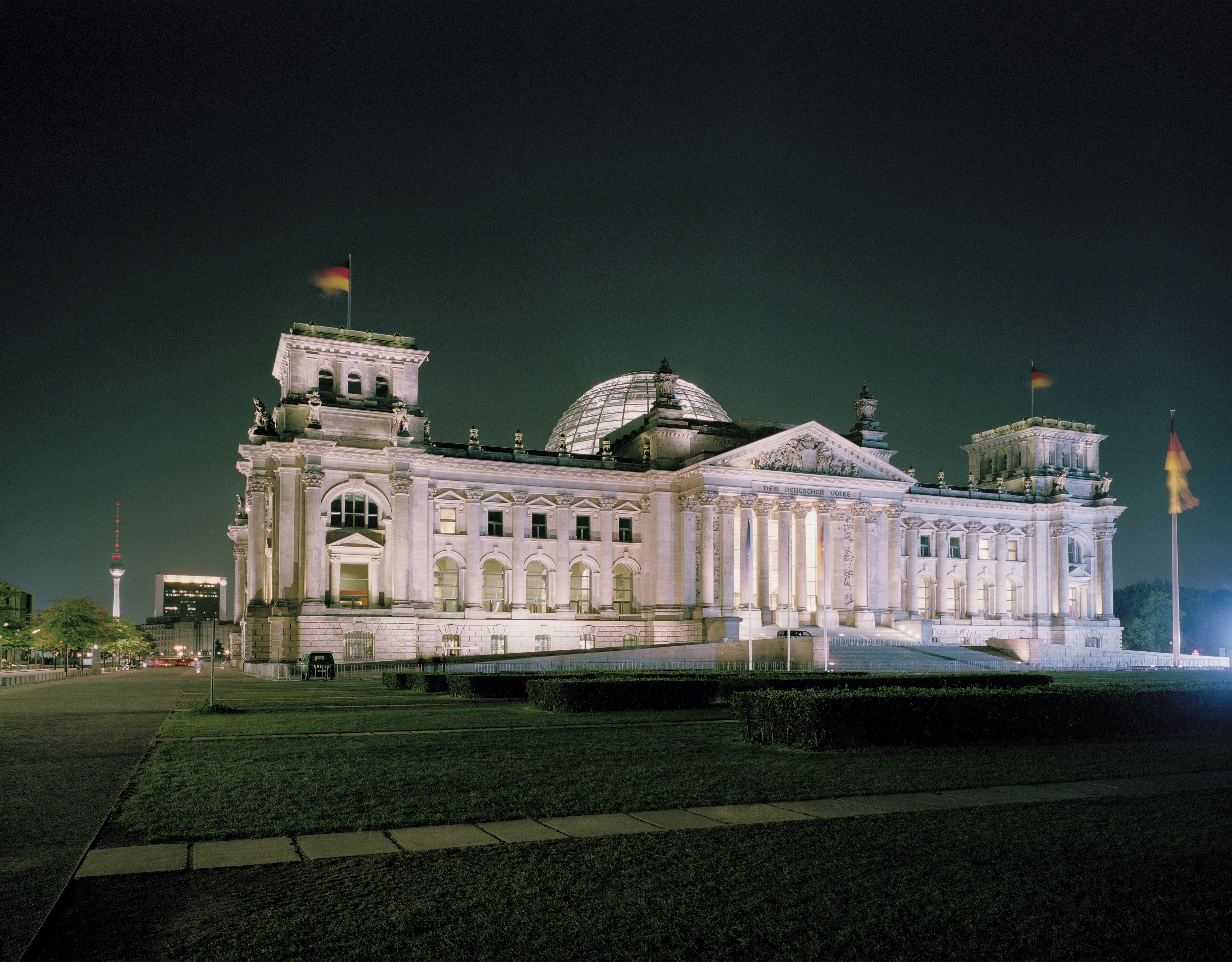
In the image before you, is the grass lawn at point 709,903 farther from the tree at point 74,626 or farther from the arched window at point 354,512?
the tree at point 74,626

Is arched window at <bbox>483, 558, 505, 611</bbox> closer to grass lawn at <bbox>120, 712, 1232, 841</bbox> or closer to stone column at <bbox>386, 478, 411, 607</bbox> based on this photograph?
stone column at <bbox>386, 478, 411, 607</bbox>

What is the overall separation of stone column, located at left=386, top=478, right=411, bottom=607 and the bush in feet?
129

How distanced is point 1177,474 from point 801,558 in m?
28.0

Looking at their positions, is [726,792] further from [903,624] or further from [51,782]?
[903,624]

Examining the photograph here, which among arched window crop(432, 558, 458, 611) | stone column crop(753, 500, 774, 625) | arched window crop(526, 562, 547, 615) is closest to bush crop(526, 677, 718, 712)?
arched window crop(432, 558, 458, 611)

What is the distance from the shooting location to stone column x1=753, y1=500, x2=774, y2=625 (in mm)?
79188

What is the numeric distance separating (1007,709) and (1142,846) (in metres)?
12.2

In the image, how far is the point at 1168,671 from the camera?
6438 centimetres

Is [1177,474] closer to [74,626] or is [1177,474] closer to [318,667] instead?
[318,667]

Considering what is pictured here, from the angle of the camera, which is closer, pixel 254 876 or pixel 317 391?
pixel 254 876

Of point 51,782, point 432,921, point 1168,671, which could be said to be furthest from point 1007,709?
point 1168,671

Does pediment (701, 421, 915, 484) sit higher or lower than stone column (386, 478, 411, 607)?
higher

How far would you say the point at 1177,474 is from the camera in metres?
67.4

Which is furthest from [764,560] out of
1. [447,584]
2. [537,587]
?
[447,584]
